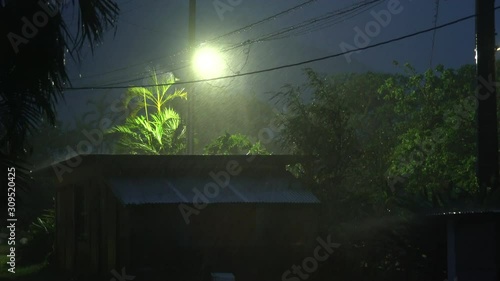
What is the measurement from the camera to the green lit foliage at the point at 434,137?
2053cm

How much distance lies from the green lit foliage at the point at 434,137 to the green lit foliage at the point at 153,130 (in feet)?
22.7

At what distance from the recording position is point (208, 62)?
25141 millimetres

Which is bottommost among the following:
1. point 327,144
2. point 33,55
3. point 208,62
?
point 33,55

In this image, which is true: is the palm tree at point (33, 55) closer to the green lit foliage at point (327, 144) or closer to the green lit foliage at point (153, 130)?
the green lit foliage at point (327, 144)

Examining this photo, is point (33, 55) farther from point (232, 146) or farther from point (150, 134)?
point (232, 146)

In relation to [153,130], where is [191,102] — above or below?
above

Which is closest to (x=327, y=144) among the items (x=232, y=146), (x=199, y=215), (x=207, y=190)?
(x=207, y=190)

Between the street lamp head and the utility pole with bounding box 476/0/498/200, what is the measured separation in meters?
12.3

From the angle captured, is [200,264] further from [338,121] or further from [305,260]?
[338,121]

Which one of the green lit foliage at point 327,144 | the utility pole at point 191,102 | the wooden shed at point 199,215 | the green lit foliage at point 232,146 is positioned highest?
the utility pole at point 191,102

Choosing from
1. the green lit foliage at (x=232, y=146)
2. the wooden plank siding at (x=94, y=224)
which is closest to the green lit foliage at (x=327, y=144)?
the green lit foliage at (x=232, y=146)

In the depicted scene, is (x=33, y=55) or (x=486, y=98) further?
(x=486, y=98)

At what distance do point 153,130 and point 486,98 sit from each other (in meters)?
12.1

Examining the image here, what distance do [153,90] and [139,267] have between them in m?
11.2
